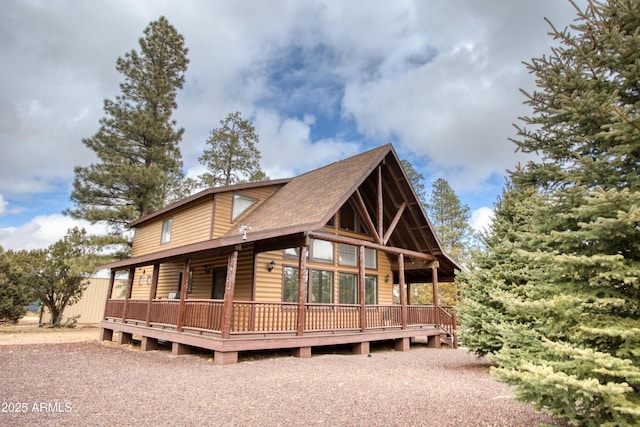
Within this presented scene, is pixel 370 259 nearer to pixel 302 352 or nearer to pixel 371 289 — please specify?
pixel 371 289

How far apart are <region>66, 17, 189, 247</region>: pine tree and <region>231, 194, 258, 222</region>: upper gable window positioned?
30.7 ft

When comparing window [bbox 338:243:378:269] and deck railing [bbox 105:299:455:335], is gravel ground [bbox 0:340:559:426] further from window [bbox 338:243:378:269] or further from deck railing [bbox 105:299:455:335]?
window [bbox 338:243:378:269]

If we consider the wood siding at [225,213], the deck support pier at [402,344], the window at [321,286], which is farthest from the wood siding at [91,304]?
the deck support pier at [402,344]

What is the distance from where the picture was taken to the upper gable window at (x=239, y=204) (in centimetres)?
1451

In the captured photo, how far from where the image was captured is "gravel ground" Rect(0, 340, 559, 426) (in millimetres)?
4832

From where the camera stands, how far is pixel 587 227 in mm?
3373

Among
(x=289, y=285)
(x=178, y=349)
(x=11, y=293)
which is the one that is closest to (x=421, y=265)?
(x=289, y=285)

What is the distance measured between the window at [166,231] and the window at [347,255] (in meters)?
7.88

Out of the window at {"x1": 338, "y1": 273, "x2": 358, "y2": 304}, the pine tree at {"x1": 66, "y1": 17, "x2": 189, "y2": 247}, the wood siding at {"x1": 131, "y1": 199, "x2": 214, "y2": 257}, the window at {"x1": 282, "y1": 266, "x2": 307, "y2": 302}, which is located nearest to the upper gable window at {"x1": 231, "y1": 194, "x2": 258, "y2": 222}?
the wood siding at {"x1": 131, "y1": 199, "x2": 214, "y2": 257}

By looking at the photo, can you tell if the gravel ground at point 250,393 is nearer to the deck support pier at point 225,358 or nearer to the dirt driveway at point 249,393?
the dirt driveway at point 249,393

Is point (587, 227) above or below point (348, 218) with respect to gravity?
below

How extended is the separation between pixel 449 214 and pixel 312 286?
25490 millimetres

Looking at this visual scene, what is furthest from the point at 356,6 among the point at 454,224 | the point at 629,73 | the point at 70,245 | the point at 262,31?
the point at 454,224

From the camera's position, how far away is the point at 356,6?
48.0ft
